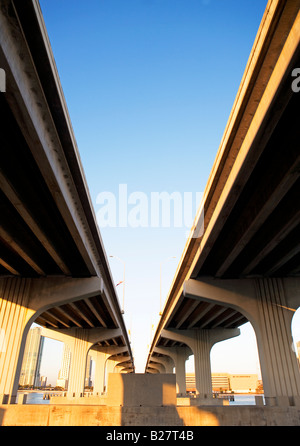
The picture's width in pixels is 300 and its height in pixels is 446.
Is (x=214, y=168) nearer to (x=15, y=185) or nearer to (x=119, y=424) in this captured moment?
(x=15, y=185)

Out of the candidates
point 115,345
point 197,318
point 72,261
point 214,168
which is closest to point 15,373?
point 72,261

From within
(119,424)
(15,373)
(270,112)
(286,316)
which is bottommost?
(119,424)

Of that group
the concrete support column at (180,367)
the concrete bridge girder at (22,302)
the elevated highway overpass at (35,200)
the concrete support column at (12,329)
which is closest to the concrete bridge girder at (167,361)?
A: the concrete support column at (180,367)

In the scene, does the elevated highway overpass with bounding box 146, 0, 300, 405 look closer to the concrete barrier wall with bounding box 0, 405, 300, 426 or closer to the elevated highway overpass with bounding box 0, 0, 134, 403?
the concrete barrier wall with bounding box 0, 405, 300, 426

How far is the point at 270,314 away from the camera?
2058 cm

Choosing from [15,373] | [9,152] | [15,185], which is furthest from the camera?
[15,373]

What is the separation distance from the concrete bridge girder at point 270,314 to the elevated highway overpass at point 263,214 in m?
0.05

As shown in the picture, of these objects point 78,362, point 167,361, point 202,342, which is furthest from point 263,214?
point 167,361

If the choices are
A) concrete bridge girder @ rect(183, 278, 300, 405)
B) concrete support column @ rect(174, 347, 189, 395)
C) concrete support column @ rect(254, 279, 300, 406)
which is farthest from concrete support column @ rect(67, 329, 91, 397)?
concrete support column @ rect(254, 279, 300, 406)

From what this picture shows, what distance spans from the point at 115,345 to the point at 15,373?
44.7 m

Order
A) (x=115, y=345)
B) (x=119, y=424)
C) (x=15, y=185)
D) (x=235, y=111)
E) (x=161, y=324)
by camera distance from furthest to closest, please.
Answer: (x=115, y=345)
(x=161, y=324)
(x=119, y=424)
(x=15, y=185)
(x=235, y=111)

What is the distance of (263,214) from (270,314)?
9.27m

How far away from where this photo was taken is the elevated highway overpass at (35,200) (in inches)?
307

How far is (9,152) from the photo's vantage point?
11281 millimetres
